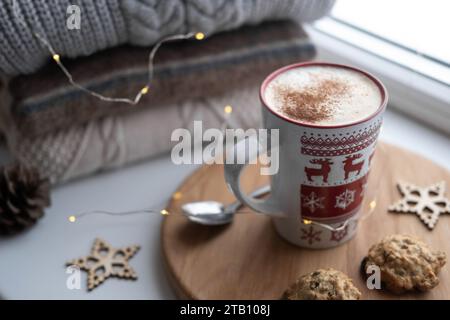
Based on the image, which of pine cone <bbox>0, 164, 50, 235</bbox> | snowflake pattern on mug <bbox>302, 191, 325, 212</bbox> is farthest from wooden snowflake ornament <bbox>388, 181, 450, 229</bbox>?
pine cone <bbox>0, 164, 50, 235</bbox>

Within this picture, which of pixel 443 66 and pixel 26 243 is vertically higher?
pixel 443 66

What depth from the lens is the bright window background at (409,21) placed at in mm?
667

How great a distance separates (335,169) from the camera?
0.47 m

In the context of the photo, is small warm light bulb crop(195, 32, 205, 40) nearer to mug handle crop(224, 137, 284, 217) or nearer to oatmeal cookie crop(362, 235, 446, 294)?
mug handle crop(224, 137, 284, 217)

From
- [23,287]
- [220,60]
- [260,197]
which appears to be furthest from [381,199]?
[23,287]

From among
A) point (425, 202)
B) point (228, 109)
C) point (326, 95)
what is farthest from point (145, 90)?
point (425, 202)

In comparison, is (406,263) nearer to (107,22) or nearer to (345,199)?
(345,199)

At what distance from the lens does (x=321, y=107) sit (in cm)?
47

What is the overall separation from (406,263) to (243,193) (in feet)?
0.52

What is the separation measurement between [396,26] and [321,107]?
0.32 metres

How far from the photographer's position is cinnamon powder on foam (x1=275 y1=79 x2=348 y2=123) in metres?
0.46

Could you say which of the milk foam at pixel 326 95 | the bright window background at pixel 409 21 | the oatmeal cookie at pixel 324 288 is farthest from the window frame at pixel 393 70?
the oatmeal cookie at pixel 324 288
